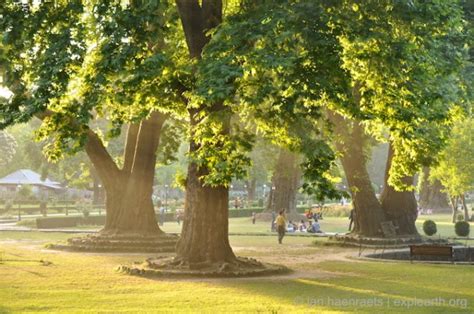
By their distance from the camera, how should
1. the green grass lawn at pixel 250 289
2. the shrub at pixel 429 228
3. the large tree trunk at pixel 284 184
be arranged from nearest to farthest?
the green grass lawn at pixel 250 289, the shrub at pixel 429 228, the large tree trunk at pixel 284 184

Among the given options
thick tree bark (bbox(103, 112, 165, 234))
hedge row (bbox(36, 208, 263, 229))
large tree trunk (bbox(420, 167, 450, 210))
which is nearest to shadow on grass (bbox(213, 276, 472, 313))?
thick tree bark (bbox(103, 112, 165, 234))

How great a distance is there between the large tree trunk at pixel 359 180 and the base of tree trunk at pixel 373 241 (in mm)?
707

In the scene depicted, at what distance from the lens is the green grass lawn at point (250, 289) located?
53.2 feet

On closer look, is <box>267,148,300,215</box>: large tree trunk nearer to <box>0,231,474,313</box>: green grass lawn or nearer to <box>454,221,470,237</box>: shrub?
<box>454,221,470,237</box>: shrub

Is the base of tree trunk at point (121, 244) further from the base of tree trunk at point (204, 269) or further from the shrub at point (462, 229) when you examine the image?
the shrub at point (462, 229)

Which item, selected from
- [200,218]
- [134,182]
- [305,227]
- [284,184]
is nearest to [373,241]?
[134,182]

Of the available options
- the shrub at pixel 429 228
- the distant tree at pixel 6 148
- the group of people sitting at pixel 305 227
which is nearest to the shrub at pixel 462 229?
the shrub at pixel 429 228

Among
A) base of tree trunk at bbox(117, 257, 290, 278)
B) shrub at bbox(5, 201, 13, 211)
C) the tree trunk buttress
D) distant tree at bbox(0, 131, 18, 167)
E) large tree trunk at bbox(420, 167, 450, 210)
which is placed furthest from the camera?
distant tree at bbox(0, 131, 18, 167)

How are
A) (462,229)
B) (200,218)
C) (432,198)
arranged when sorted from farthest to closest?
1. (432,198)
2. (462,229)
3. (200,218)

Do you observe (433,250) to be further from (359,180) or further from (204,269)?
(359,180)

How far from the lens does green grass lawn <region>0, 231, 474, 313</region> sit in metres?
16.2

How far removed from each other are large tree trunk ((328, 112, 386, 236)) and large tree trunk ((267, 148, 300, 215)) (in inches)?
968

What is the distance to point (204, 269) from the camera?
22922 mm

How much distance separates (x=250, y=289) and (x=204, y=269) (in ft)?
12.0
